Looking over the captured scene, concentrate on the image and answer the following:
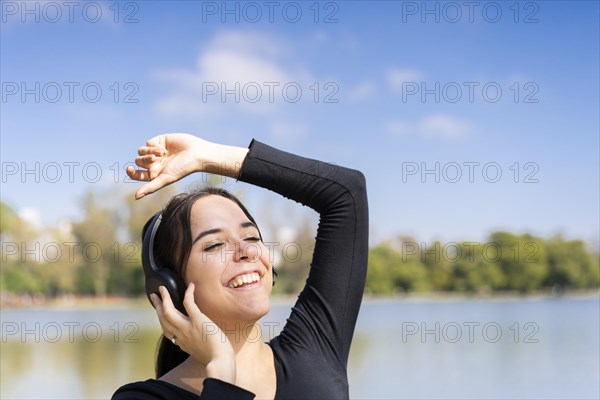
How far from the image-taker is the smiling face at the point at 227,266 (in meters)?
1.87

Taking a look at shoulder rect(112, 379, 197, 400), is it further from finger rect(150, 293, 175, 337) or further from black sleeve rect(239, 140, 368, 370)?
black sleeve rect(239, 140, 368, 370)

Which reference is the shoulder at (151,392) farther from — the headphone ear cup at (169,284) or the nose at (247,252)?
the nose at (247,252)

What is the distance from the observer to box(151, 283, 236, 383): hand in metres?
1.70

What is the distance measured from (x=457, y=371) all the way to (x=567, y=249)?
2964cm

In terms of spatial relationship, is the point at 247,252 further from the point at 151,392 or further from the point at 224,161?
the point at 151,392

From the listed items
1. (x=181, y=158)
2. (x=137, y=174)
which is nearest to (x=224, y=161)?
(x=181, y=158)

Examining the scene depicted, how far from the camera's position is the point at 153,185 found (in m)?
1.86

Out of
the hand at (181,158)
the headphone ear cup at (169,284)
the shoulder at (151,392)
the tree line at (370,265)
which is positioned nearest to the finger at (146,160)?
the hand at (181,158)

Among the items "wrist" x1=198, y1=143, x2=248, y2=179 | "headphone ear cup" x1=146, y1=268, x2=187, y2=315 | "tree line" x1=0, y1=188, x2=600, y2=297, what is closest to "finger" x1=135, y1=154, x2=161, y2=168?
"wrist" x1=198, y1=143, x2=248, y2=179

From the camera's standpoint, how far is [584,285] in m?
43.0

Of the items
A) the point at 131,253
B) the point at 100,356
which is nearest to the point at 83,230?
the point at 131,253

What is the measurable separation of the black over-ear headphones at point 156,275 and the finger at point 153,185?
193 millimetres

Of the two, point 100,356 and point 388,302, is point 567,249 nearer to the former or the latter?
point 388,302

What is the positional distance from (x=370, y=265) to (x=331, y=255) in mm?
36497
